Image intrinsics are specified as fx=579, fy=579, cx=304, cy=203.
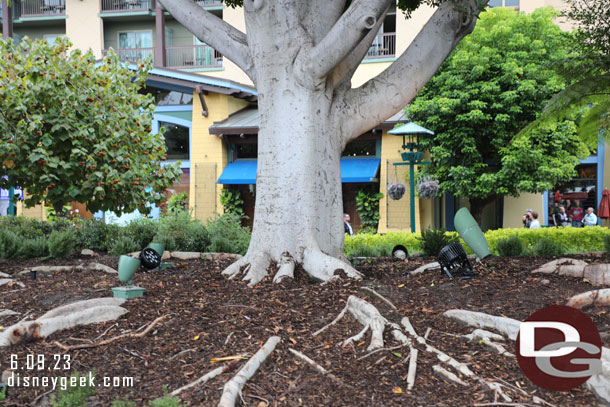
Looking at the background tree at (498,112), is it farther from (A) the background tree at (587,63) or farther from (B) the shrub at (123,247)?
(B) the shrub at (123,247)

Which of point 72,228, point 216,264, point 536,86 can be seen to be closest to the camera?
point 216,264

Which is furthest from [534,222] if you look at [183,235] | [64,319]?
[64,319]

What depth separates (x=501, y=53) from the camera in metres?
17.9

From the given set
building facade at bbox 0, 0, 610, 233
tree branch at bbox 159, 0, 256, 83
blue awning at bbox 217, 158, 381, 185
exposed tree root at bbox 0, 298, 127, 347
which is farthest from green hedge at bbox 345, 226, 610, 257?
building facade at bbox 0, 0, 610, 233

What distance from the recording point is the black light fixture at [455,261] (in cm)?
651

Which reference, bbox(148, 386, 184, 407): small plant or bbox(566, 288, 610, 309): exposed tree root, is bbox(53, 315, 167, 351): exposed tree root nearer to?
bbox(148, 386, 184, 407): small plant

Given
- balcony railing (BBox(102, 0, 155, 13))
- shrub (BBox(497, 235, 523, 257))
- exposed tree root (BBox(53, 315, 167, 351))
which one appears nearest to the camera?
exposed tree root (BBox(53, 315, 167, 351))

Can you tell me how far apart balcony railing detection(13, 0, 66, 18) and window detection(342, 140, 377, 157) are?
52.4ft

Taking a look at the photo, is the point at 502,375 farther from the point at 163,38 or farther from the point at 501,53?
the point at 163,38

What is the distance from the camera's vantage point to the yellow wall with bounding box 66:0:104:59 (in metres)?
26.4

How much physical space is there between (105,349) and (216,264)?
3885mm

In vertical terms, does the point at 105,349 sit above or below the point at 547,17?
below

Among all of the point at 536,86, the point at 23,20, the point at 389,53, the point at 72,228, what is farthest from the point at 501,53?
the point at 23,20

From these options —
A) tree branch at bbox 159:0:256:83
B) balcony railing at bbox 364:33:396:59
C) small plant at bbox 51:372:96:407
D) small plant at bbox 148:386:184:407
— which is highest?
balcony railing at bbox 364:33:396:59
